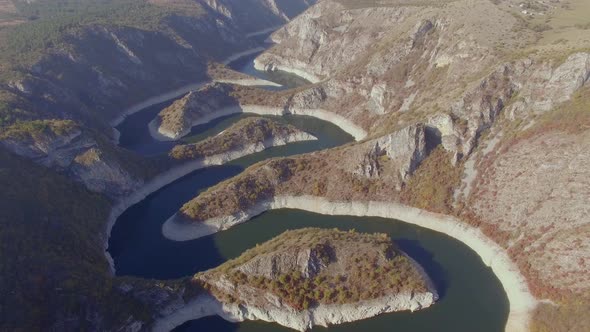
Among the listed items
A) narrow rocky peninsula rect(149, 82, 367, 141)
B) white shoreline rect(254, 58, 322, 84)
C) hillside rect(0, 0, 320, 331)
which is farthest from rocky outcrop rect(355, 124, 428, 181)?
white shoreline rect(254, 58, 322, 84)

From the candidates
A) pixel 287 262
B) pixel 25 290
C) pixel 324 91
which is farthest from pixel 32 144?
pixel 324 91

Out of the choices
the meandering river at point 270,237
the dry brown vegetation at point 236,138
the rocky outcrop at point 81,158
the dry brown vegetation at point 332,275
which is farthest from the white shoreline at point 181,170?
the dry brown vegetation at point 332,275

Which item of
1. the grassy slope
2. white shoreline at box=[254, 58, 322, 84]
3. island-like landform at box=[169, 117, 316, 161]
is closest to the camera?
the grassy slope

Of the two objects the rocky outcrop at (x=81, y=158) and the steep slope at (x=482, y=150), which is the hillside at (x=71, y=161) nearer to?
the rocky outcrop at (x=81, y=158)

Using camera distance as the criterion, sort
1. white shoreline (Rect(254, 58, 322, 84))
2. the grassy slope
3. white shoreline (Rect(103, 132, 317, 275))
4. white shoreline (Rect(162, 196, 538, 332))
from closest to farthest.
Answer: the grassy slope, white shoreline (Rect(162, 196, 538, 332)), white shoreline (Rect(103, 132, 317, 275)), white shoreline (Rect(254, 58, 322, 84))

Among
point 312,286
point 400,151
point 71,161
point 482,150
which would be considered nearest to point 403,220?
point 400,151

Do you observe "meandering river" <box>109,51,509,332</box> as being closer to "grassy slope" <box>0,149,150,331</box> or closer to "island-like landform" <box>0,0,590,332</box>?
"island-like landform" <box>0,0,590,332</box>
